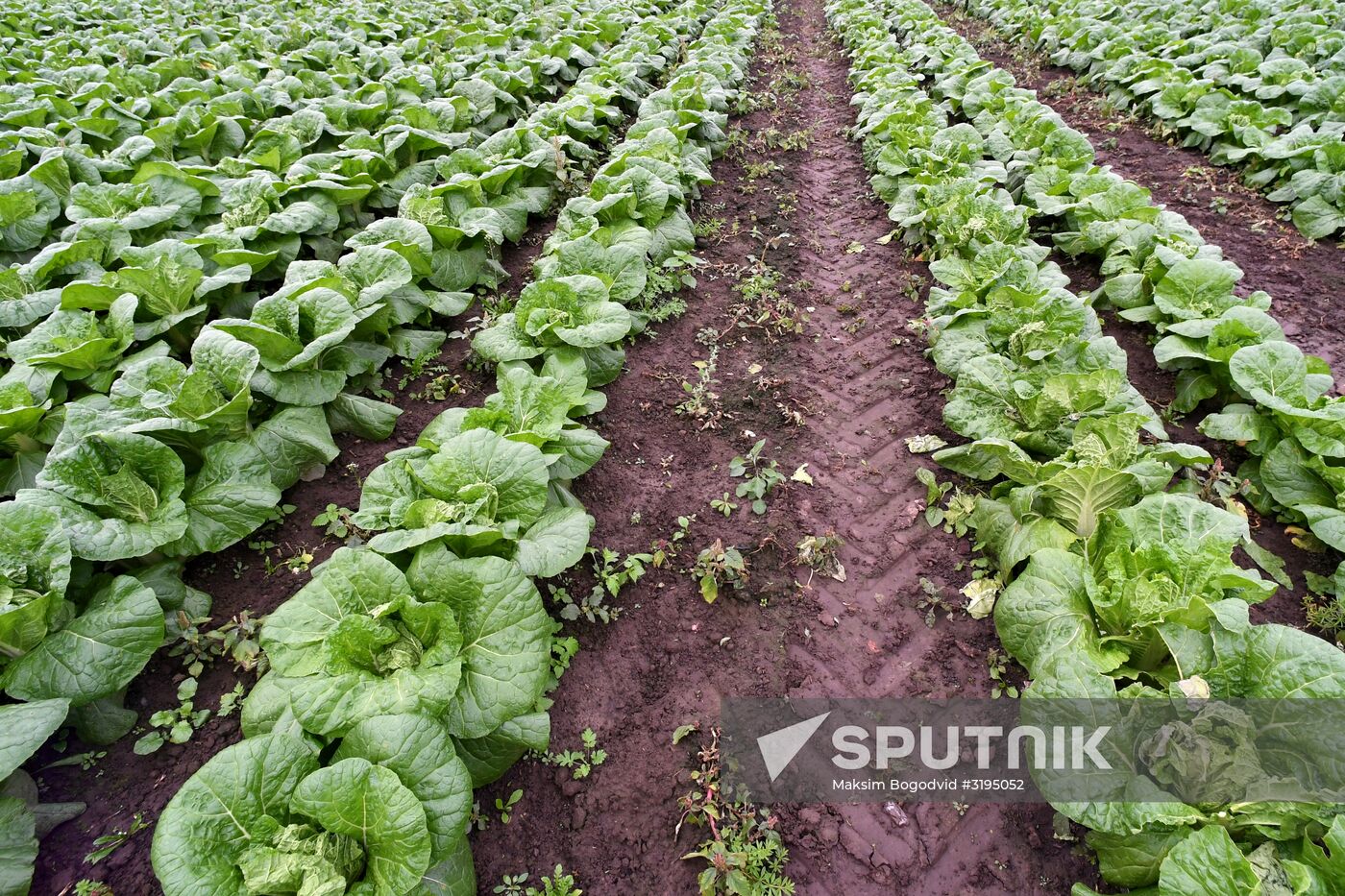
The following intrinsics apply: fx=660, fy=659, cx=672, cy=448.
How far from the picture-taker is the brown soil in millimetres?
2598

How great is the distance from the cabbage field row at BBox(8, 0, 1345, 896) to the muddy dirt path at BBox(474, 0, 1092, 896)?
30 millimetres

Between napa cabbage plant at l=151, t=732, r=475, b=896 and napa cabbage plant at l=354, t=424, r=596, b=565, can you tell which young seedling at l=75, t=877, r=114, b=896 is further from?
napa cabbage plant at l=354, t=424, r=596, b=565

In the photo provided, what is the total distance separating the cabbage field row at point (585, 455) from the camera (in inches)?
94.7

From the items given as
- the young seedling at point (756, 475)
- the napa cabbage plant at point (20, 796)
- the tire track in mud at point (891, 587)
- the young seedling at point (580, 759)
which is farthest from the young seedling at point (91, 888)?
the young seedling at point (756, 475)

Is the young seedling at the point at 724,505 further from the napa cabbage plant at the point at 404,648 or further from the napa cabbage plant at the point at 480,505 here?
the napa cabbage plant at the point at 404,648

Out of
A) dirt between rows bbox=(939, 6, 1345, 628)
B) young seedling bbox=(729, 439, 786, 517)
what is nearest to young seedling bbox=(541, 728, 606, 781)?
young seedling bbox=(729, 439, 786, 517)

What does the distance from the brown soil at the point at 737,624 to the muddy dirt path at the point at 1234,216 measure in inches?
114

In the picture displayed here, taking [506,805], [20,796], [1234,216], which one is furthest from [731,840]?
[1234,216]

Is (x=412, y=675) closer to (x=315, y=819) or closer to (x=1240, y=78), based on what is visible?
(x=315, y=819)

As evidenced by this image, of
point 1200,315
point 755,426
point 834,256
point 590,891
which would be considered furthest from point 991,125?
point 590,891

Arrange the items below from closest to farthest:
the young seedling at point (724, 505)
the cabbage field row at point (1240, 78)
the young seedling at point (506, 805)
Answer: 1. the young seedling at point (506, 805)
2. the young seedling at point (724, 505)
3. the cabbage field row at point (1240, 78)

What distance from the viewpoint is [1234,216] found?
649 cm

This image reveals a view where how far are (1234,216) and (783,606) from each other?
6.57m

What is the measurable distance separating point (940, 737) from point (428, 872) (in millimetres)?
2134
